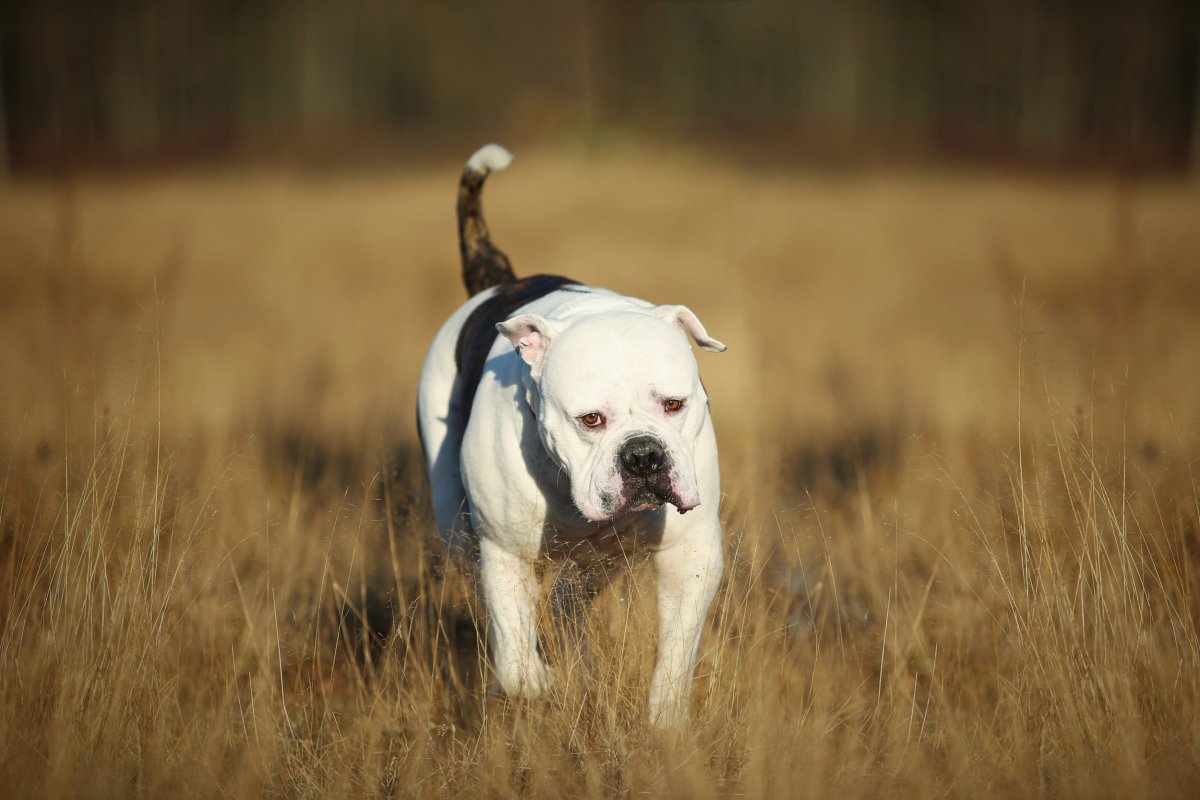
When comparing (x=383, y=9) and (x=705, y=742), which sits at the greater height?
(x=383, y=9)

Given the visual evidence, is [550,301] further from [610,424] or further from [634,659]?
[634,659]

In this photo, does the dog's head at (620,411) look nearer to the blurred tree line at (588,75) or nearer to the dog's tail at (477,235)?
the dog's tail at (477,235)

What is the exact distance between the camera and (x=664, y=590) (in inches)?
169

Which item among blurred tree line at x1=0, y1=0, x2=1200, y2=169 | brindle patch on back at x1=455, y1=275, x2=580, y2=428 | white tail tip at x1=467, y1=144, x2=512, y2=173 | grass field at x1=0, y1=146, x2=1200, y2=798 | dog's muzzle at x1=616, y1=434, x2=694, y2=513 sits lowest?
grass field at x1=0, y1=146, x2=1200, y2=798

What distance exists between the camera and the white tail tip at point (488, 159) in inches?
228

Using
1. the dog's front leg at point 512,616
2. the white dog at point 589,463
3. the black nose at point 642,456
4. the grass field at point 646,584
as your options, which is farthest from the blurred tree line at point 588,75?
the black nose at point 642,456

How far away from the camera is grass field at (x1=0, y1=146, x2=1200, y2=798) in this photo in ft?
12.0

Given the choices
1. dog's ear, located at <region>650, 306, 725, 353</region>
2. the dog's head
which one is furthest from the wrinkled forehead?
dog's ear, located at <region>650, 306, 725, 353</region>

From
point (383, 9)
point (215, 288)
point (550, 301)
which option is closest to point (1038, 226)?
point (215, 288)

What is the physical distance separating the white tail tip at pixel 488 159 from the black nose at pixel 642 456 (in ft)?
7.99

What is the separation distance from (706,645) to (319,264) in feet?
41.0

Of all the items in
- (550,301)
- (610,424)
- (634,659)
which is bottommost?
(634,659)

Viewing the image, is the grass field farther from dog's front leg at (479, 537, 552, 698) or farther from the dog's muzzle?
the dog's muzzle

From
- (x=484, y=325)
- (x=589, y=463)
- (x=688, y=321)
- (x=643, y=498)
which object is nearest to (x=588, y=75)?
(x=484, y=325)
